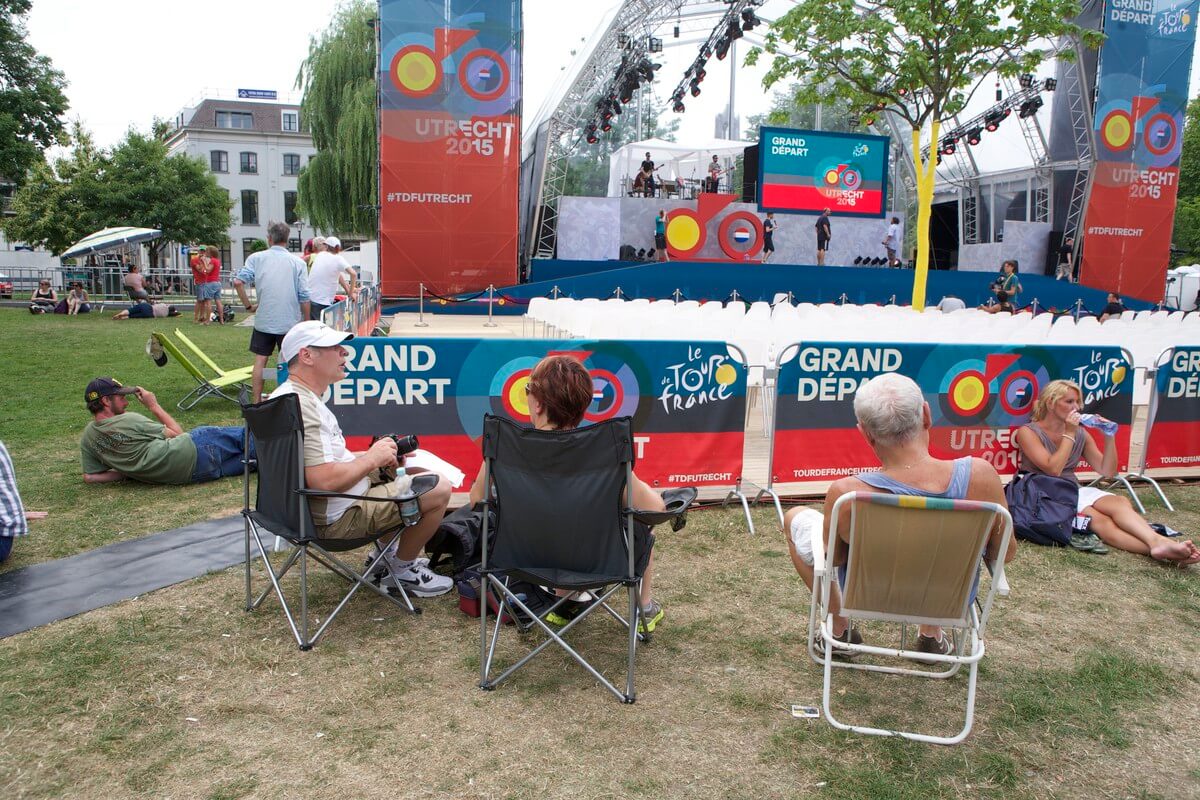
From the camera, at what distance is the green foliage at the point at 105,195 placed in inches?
1479

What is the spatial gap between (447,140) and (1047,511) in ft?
61.3

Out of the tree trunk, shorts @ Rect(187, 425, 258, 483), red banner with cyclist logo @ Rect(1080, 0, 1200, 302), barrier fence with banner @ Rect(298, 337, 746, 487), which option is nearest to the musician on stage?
the tree trunk

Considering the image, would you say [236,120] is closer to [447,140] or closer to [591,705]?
[447,140]

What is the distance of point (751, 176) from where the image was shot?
25.5 meters

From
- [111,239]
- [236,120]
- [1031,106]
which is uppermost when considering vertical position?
[236,120]

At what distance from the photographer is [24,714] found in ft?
9.27

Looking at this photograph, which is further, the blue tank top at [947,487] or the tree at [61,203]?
the tree at [61,203]

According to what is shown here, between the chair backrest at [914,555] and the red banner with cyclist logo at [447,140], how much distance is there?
1943 centimetres

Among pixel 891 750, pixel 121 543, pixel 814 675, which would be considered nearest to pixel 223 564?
pixel 121 543

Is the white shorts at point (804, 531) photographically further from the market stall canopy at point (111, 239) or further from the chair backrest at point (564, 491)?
the market stall canopy at point (111, 239)

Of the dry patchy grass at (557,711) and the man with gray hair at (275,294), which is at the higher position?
the man with gray hair at (275,294)

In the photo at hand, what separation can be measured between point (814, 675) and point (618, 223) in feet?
72.2

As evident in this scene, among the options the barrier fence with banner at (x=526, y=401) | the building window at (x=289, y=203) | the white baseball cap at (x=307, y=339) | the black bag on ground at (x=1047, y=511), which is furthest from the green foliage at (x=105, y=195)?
the black bag on ground at (x=1047, y=511)

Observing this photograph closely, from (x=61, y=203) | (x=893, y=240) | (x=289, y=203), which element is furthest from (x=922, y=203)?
(x=289, y=203)
